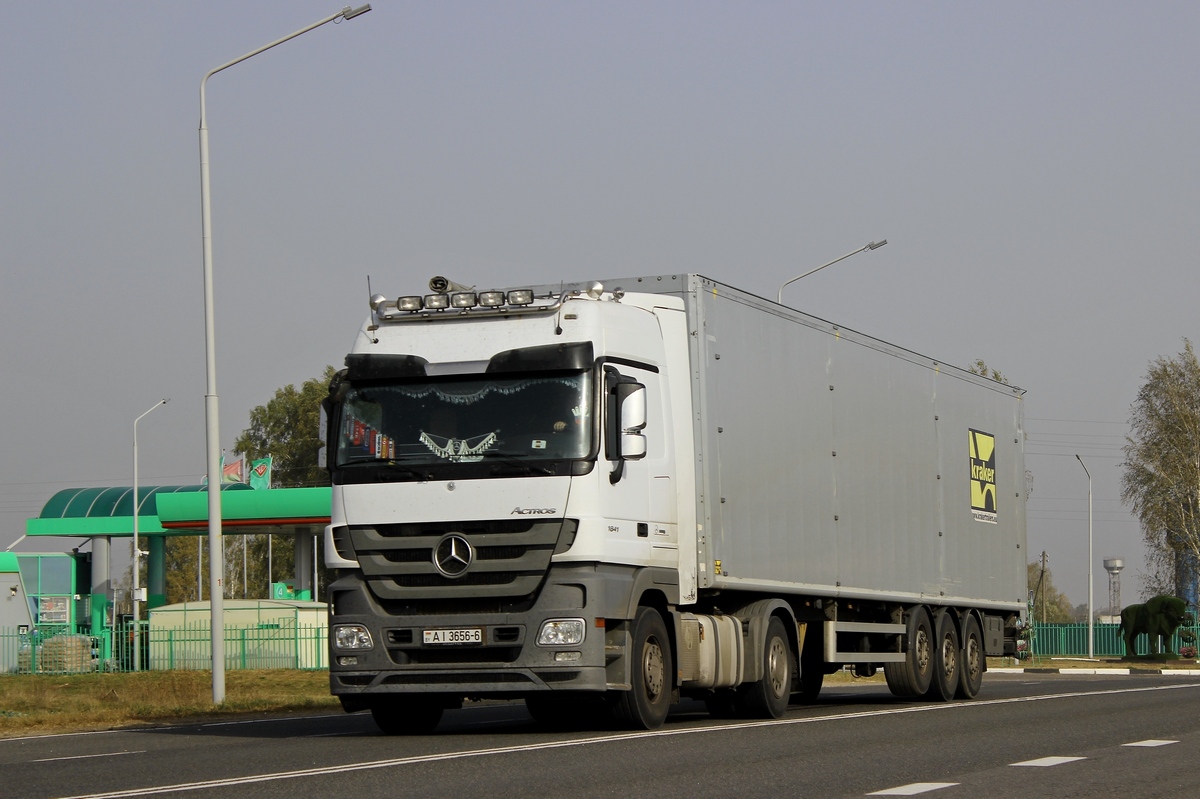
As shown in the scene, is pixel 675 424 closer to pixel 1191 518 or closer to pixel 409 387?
pixel 409 387

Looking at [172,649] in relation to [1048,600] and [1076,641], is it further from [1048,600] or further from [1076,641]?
[1048,600]

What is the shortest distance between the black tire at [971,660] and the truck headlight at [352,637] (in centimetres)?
992

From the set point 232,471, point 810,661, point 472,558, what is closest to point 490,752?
point 472,558

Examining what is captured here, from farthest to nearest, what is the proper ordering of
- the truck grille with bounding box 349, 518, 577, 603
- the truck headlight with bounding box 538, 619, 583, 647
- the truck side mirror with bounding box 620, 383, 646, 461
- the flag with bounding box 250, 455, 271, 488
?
1. the flag with bounding box 250, 455, 271, 488
2. the truck side mirror with bounding box 620, 383, 646, 461
3. the truck grille with bounding box 349, 518, 577, 603
4. the truck headlight with bounding box 538, 619, 583, 647

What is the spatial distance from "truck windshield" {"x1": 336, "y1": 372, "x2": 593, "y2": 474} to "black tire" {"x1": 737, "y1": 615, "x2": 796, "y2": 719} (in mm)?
3746

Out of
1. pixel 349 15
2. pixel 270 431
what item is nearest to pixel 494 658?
pixel 349 15

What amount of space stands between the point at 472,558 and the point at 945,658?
373 inches

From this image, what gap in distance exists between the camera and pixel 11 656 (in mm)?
41312

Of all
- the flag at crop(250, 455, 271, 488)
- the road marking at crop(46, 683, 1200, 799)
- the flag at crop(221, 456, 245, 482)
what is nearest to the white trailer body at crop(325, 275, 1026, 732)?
the road marking at crop(46, 683, 1200, 799)

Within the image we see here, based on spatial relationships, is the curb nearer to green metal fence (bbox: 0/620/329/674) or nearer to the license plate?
green metal fence (bbox: 0/620/329/674)

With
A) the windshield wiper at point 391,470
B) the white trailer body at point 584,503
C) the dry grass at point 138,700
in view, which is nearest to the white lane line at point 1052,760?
the white trailer body at point 584,503

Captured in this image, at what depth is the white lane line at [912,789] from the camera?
9.21 metres

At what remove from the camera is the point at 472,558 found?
1346 cm

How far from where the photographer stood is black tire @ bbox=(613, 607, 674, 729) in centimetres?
1388
